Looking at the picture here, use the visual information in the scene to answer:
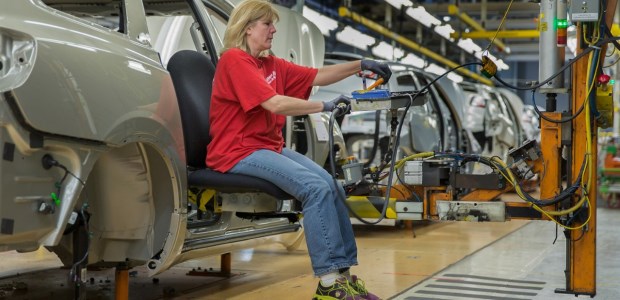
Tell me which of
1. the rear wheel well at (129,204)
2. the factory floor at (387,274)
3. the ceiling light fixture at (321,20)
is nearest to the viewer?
the rear wheel well at (129,204)

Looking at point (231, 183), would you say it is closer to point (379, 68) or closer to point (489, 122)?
point (379, 68)

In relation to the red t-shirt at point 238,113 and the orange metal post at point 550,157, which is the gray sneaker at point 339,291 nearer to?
the red t-shirt at point 238,113

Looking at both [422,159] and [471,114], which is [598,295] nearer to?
[422,159]

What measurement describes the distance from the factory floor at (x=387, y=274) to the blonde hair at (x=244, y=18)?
1.36 metres

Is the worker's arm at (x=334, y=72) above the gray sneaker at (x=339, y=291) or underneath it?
above

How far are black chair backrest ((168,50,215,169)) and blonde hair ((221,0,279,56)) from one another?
0.98 feet

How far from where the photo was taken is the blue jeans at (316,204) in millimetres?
3764

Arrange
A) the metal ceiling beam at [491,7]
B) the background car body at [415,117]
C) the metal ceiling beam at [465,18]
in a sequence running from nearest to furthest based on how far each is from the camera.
A: the background car body at [415,117] → the metal ceiling beam at [465,18] → the metal ceiling beam at [491,7]

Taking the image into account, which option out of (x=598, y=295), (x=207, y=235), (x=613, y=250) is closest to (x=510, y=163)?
(x=598, y=295)

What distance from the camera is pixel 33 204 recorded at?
308cm

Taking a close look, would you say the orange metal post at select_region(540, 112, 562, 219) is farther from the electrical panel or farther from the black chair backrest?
the black chair backrest

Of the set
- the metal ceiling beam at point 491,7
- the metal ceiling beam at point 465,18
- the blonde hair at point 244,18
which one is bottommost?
the blonde hair at point 244,18

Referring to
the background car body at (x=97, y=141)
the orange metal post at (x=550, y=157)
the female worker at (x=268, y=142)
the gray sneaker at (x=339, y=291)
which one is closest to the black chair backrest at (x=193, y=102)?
the female worker at (x=268, y=142)

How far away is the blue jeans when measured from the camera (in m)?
3.76
